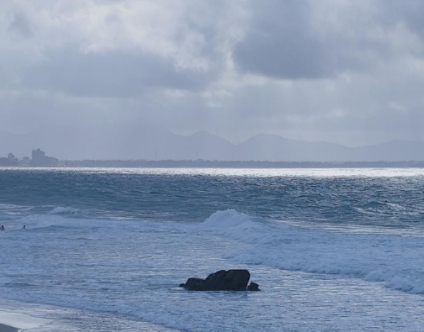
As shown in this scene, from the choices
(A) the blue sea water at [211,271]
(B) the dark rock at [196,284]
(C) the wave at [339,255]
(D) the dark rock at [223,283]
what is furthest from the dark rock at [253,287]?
(C) the wave at [339,255]

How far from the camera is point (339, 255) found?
30.2 m

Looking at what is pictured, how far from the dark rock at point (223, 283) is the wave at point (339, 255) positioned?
15.2 feet

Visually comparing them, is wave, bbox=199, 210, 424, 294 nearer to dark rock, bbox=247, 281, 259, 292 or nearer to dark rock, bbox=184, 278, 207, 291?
dark rock, bbox=247, 281, 259, 292

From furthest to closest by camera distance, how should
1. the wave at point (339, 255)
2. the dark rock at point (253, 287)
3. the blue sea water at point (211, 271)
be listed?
the wave at point (339, 255) → the dark rock at point (253, 287) → the blue sea water at point (211, 271)

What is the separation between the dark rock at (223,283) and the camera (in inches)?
896

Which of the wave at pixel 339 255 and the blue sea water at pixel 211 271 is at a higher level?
the wave at pixel 339 255

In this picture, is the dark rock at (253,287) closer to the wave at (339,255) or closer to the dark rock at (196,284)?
the dark rock at (196,284)

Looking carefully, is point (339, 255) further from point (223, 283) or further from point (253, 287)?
point (223, 283)

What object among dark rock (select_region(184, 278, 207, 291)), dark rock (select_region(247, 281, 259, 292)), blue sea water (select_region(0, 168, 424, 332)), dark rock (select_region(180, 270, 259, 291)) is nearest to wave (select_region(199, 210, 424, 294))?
blue sea water (select_region(0, 168, 424, 332))

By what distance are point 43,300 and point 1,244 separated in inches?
641

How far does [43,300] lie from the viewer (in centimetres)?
2105

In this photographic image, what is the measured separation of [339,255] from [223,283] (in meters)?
8.68

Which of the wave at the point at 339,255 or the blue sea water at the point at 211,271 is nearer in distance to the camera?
the blue sea water at the point at 211,271

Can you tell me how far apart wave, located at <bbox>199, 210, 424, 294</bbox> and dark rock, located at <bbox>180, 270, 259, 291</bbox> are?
4.63m
